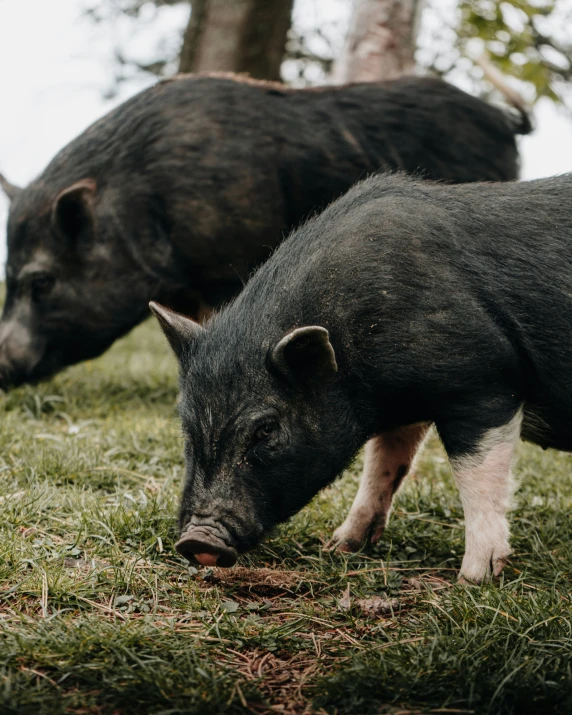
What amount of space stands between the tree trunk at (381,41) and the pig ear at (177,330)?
6.41 m

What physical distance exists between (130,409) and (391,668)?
4467 mm

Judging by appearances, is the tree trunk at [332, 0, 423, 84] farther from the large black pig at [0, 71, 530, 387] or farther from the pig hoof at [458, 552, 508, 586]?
the pig hoof at [458, 552, 508, 586]

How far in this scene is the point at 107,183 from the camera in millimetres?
6961

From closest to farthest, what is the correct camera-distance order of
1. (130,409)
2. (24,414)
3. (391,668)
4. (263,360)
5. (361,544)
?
(391,668) → (263,360) → (361,544) → (24,414) → (130,409)

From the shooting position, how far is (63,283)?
7051mm

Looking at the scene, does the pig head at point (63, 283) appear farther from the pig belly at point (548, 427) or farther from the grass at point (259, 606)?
the pig belly at point (548, 427)

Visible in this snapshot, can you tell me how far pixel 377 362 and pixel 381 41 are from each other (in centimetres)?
701

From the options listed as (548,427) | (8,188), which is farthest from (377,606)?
(8,188)

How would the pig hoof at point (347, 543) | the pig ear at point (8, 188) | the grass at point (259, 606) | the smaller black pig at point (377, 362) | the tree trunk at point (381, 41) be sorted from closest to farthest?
1. the grass at point (259, 606)
2. the smaller black pig at point (377, 362)
3. the pig hoof at point (347, 543)
4. the pig ear at point (8, 188)
5. the tree trunk at point (381, 41)

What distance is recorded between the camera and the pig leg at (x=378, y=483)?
4.52m

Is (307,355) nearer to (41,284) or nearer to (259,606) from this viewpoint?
(259,606)

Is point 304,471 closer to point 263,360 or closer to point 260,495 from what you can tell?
point 260,495

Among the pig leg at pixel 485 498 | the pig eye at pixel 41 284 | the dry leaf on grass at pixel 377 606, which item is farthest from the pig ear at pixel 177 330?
the pig eye at pixel 41 284

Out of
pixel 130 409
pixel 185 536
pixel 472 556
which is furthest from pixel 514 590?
pixel 130 409
